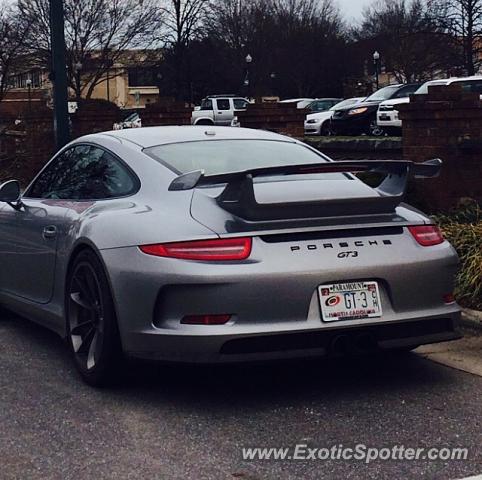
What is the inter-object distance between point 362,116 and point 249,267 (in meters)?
21.0

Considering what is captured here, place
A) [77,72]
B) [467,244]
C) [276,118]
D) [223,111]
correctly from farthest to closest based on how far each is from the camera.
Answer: [77,72] < [223,111] < [276,118] < [467,244]

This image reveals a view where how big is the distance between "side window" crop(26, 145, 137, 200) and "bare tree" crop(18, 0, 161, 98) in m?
46.5

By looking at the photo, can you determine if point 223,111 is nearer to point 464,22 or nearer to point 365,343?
point 464,22

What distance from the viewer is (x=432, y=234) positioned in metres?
5.18

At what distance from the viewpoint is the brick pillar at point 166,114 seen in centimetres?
1669

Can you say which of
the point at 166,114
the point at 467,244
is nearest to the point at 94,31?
the point at 166,114

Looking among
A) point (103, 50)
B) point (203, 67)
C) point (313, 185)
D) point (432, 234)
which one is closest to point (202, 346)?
point (313, 185)

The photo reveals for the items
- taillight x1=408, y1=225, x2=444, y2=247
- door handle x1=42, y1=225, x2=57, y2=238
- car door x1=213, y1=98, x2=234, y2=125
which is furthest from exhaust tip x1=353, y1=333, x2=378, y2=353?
car door x1=213, y1=98, x2=234, y2=125

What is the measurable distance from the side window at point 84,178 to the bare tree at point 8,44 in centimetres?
1825

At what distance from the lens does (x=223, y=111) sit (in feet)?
135

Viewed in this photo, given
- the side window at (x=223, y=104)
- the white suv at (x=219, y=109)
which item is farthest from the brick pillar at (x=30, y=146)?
the side window at (x=223, y=104)

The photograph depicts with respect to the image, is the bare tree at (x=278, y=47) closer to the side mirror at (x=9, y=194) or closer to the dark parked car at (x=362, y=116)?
the dark parked car at (x=362, y=116)

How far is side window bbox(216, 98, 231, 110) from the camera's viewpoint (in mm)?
41312

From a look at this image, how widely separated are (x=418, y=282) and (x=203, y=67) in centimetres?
6553
